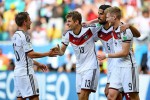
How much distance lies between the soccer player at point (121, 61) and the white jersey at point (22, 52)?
1.51 metres

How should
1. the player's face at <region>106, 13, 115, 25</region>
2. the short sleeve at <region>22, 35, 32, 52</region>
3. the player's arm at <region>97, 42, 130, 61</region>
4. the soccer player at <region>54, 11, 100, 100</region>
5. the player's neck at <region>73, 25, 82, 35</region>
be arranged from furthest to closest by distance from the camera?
the player's neck at <region>73, 25, 82, 35</region> → the soccer player at <region>54, 11, 100, 100</region> → the short sleeve at <region>22, 35, 32, 52</region> → the player's face at <region>106, 13, 115, 25</region> → the player's arm at <region>97, 42, 130, 61</region>

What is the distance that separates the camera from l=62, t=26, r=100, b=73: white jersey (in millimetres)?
12672

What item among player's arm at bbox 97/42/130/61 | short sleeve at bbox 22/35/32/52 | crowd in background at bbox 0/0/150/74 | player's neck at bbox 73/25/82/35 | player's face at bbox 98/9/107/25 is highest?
crowd in background at bbox 0/0/150/74

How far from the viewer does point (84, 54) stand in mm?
12664

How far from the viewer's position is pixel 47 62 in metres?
19.2

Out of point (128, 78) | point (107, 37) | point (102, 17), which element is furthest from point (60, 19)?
point (128, 78)

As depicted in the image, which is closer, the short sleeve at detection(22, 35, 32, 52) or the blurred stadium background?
the short sleeve at detection(22, 35, 32, 52)

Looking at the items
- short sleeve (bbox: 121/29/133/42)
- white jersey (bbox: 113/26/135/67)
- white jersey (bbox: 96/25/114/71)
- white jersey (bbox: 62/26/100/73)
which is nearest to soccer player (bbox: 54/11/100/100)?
white jersey (bbox: 62/26/100/73)

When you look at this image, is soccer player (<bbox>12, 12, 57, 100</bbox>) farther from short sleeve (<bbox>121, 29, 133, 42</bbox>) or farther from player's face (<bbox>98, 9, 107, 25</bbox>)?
short sleeve (<bbox>121, 29, 133, 42</bbox>)

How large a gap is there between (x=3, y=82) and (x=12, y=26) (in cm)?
533

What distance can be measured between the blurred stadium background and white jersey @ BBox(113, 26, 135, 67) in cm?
265

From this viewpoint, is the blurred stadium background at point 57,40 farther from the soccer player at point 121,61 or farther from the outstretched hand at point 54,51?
the outstretched hand at point 54,51

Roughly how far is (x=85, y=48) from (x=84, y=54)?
13 cm

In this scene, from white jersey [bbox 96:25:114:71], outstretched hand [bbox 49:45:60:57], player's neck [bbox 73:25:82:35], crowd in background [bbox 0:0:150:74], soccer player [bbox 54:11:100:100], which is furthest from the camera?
crowd in background [bbox 0:0:150:74]
